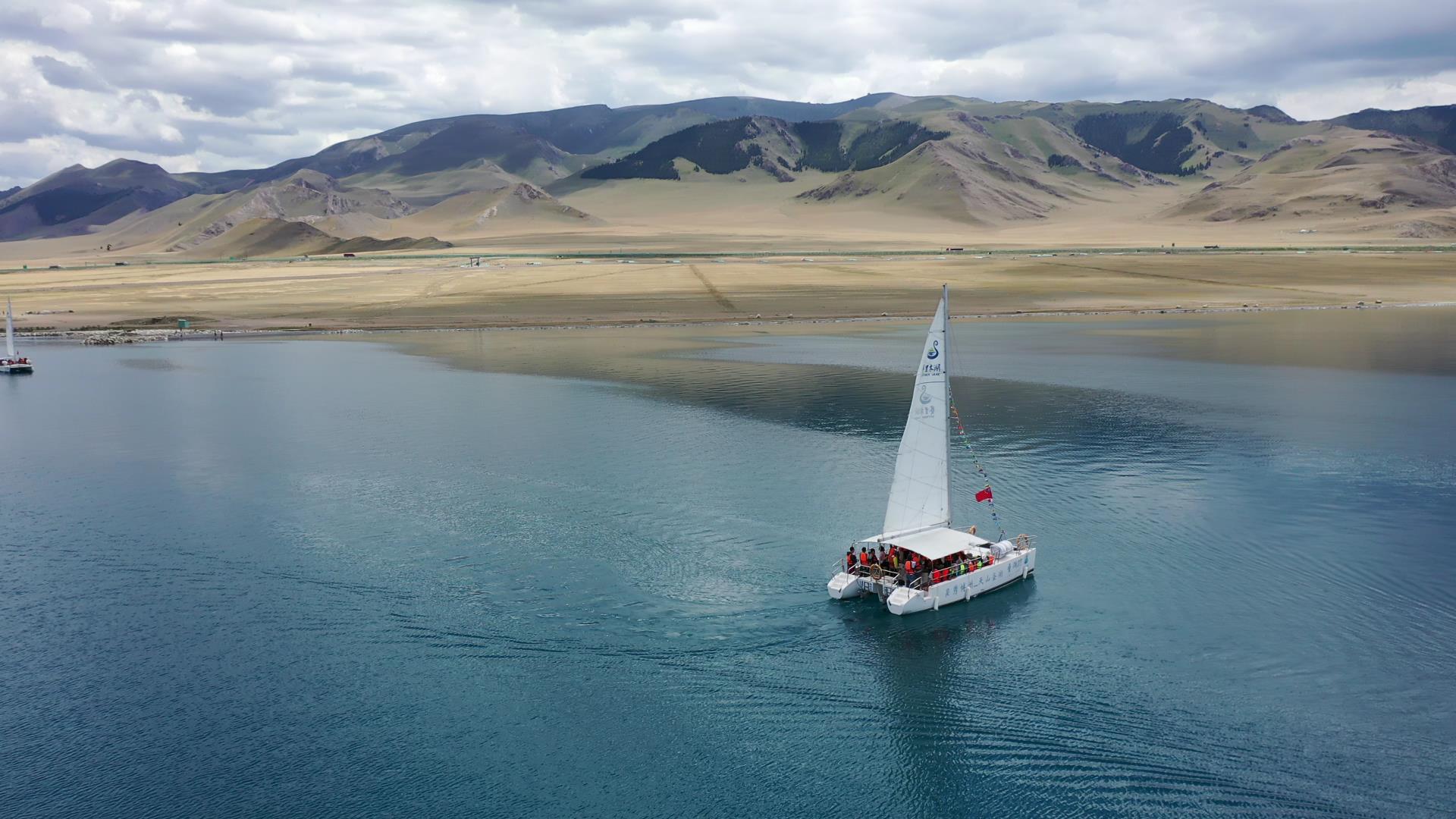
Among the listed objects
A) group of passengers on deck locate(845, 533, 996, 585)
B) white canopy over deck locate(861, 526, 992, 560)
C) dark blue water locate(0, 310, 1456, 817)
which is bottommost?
dark blue water locate(0, 310, 1456, 817)

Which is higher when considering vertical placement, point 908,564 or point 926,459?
point 926,459

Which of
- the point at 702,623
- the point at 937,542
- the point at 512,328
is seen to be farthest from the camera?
the point at 512,328

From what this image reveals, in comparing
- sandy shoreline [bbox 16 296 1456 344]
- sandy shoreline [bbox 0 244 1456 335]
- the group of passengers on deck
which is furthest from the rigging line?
sandy shoreline [bbox 0 244 1456 335]

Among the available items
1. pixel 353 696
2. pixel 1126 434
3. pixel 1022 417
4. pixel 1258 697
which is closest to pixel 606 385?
pixel 1022 417

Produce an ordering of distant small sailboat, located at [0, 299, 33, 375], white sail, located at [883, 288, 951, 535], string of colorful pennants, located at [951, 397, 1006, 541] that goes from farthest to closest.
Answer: distant small sailboat, located at [0, 299, 33, 375] → string of colorful pennants, located at [951, 397, 1006, 541] → white sail, located at [883, 288, 951, 535]

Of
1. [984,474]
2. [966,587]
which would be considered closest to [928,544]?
[966,587]

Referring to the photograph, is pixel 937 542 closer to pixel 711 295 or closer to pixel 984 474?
pixel 984 474

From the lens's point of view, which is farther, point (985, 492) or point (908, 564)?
point (985, 492)

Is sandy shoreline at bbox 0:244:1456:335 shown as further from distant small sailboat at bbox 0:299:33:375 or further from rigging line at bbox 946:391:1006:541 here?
rigging line at bbox 946:391:1006:541
